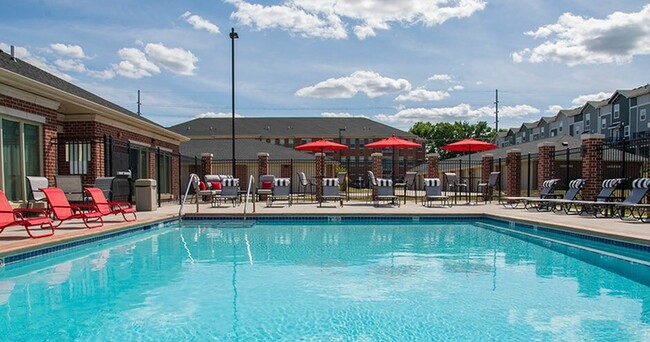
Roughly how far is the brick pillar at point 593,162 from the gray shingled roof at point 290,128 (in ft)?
143

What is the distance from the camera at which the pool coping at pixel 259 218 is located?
6306 mm

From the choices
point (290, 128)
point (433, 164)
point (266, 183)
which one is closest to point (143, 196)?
point (266, 183)

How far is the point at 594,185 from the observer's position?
1279cm

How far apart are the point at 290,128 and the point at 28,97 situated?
48071mm

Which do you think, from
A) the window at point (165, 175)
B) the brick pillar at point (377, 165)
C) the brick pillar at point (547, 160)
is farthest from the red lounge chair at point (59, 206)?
the brick pillar at point (547, 160)

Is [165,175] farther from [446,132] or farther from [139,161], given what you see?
[446,132]

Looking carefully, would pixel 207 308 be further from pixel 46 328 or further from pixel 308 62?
pixel 308 62

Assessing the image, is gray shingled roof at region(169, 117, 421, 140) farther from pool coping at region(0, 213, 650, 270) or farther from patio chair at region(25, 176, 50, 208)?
patio chair at region(25, 176, 50, 208)

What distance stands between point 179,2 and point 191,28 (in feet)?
5.00

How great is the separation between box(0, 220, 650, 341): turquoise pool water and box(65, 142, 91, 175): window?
452 centimetres

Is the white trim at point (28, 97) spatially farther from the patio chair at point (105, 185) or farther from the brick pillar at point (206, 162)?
the brick pillar at point (206, 162)

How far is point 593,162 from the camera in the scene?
12.7m

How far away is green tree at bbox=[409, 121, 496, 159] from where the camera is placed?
258 ft

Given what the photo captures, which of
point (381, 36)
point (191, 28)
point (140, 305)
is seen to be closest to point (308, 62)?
point (381, 36)
